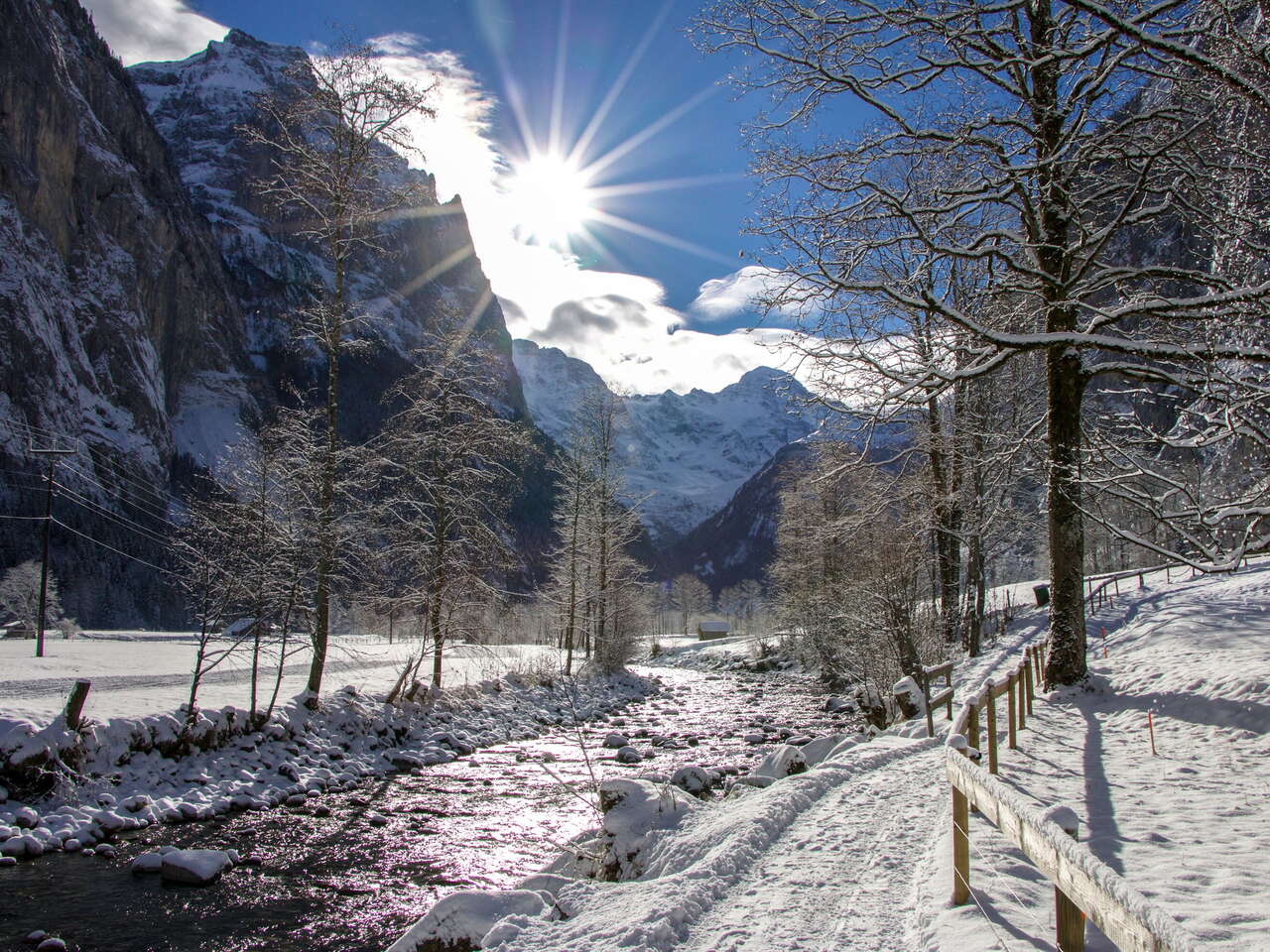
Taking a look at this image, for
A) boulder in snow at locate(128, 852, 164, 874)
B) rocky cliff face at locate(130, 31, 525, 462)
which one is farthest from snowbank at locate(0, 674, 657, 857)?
rocky cliff face at locate(130, 31, 525, 462)

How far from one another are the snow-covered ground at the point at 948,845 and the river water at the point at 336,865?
1449mm

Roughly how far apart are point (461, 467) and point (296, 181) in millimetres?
7952

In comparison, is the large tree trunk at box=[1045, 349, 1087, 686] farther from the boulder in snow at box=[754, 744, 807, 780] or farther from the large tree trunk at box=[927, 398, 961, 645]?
the large tree trunk at box=[927, 398, 961, 645]

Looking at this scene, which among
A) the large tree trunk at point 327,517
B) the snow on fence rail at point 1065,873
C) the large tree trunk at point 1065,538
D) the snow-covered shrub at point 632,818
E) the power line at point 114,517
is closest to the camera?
the snow on fence rail at point 1065,873

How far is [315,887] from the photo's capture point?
28.9 feet

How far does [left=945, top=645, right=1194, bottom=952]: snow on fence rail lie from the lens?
7.17ft

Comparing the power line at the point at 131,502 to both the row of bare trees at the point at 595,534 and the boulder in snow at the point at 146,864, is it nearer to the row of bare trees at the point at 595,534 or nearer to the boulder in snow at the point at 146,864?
the row of bare trees at the point at 595,534

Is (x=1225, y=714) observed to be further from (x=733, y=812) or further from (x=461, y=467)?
(x=461, y=467)

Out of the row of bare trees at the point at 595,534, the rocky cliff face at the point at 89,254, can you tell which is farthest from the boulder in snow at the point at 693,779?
the rocky cliff face at the point at 89,254

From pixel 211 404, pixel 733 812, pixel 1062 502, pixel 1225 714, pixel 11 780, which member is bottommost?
pixel 11 780

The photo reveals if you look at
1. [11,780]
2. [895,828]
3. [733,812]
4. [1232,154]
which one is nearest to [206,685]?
[11,780]

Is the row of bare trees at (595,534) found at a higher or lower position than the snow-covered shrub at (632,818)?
higher

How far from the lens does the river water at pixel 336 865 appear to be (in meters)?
7.53

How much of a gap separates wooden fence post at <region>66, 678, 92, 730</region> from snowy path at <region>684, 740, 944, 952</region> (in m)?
11.3
